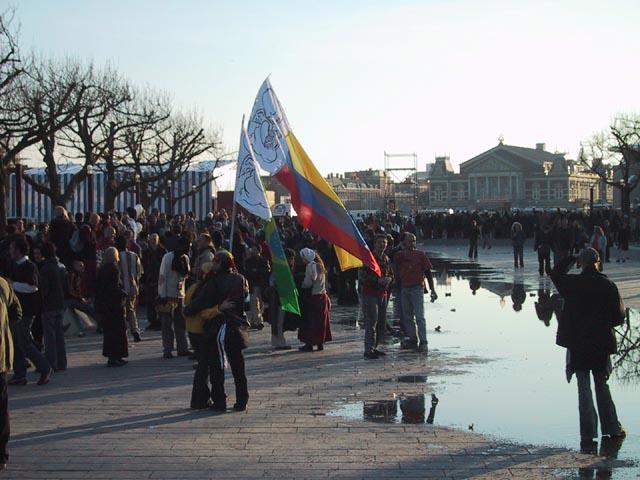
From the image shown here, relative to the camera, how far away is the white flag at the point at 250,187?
45.0 feet

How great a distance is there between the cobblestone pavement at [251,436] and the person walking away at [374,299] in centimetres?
86

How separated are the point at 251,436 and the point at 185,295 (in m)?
2.54

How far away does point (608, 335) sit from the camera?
856cm

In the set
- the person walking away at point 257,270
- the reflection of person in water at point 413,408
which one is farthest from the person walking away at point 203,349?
the person walking away at point 257,270

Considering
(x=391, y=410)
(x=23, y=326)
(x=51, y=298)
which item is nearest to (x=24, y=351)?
(x=23, y=326)

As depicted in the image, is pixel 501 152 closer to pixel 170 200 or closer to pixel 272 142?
pixel 170 200

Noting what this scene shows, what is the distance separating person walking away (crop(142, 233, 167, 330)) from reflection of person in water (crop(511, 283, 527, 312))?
6.96 m

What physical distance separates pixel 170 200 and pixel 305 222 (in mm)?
32393

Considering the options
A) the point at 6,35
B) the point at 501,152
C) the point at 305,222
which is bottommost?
the point at 305,222

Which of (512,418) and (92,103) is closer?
(512,418)

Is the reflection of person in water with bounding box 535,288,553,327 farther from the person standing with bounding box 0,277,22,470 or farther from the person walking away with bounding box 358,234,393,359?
the person standing with bounding box 0,277,22,470

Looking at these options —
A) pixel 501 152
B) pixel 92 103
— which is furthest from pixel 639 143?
pixel 501 152

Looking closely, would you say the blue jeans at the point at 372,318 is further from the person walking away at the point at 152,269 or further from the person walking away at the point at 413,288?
the person walking away at the point at 152,269

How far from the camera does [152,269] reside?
53.1 feet
